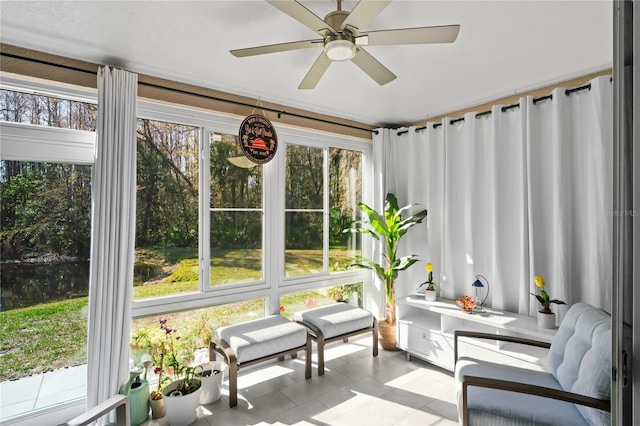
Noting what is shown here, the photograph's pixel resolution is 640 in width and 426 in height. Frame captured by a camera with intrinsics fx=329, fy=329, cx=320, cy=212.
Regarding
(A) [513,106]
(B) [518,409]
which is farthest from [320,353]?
(A) [513,106]

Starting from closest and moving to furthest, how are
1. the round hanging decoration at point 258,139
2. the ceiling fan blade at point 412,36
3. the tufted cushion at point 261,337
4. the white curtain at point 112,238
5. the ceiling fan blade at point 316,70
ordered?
the ceiling fan blade at point 412,36 < the ceiling fan blade at point 316,70 < the white curtain at point 112,238 < the tufted cushion at point 261,337 < the round hanging decoration at point 258,139

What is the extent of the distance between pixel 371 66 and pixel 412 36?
37cm

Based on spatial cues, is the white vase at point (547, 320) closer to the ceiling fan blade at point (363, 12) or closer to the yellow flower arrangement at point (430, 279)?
the yellow flower arrangement at point (430, 279)

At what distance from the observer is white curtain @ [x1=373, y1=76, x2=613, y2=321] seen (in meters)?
2.48

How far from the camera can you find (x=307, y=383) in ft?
9.64

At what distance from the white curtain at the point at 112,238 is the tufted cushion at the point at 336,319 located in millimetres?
1576

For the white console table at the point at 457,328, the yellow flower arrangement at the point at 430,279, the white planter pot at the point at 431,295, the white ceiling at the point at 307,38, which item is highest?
the white ceiling at the point at 307,38

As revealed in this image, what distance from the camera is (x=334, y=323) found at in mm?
3146

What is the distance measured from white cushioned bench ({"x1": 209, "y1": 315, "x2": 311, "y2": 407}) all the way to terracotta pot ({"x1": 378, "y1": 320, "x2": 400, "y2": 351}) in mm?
994

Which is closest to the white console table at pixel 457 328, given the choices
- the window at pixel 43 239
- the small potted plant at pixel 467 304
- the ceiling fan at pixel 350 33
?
the small potted plant at pixel 467 304

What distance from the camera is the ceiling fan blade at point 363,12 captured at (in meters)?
1.42

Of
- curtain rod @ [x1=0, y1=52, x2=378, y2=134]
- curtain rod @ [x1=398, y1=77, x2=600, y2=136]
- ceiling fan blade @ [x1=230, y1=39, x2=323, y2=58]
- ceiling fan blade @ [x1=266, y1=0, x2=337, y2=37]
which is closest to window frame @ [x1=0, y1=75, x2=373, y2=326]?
curtain rod @ [x1=0, y1=52, x2=378, y2=134]

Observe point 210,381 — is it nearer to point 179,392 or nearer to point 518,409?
point 179,392

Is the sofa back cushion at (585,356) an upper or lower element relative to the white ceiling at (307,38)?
lower
